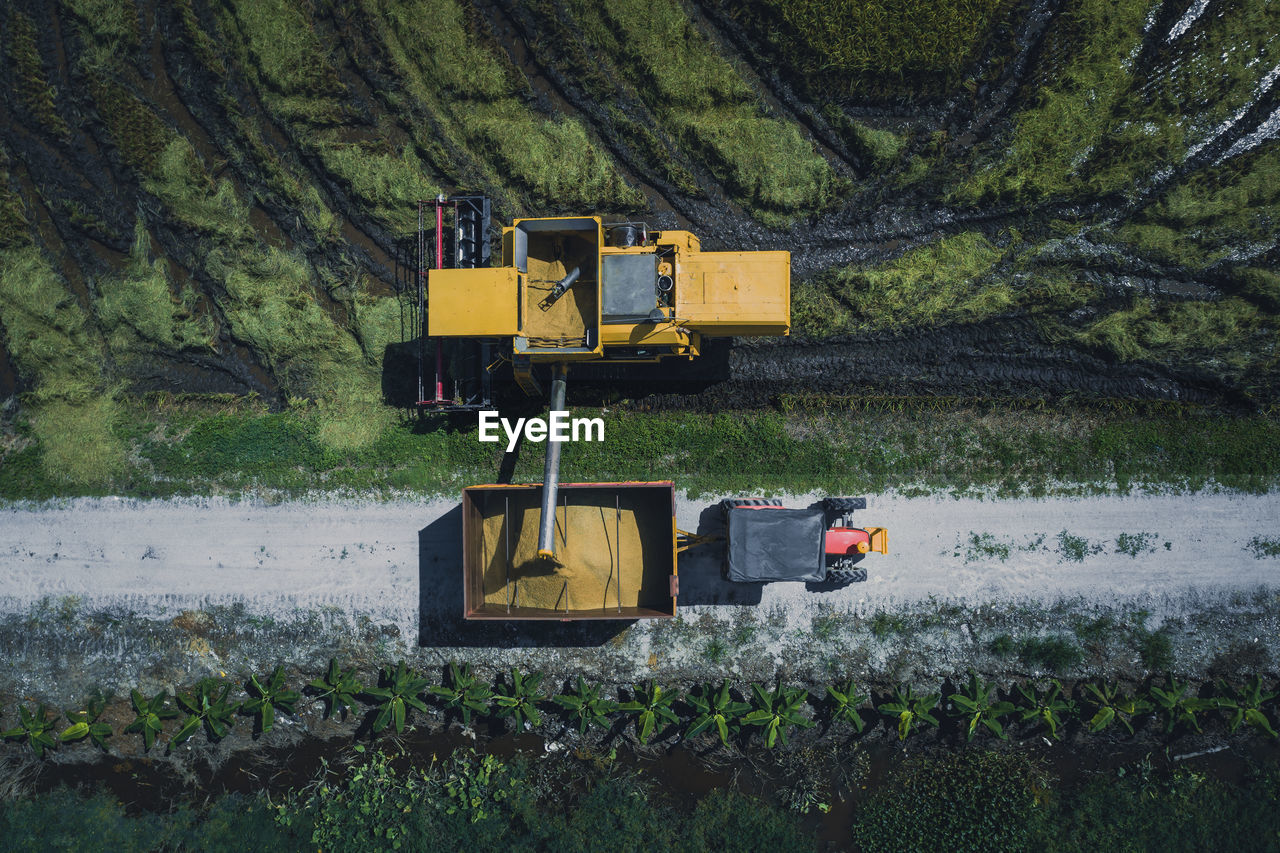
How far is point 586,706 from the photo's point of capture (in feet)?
38.2

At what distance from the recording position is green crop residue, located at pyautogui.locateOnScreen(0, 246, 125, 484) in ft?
39.8

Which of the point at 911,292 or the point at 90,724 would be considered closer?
the point at 90,724

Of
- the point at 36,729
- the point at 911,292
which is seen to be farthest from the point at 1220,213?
the point at 36,729

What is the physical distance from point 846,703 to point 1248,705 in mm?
6210

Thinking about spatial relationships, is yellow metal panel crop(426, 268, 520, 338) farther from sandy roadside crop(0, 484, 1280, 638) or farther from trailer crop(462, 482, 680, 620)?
sandy roadside crop(0, 484, 1280, 638)

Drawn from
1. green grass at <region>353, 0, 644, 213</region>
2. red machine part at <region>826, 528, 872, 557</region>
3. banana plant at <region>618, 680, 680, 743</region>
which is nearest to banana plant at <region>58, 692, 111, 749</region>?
banana plant at <region>618, 680, 680, 743</region>

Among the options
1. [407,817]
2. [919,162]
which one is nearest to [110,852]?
[407,817]

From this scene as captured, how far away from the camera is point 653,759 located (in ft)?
39.9

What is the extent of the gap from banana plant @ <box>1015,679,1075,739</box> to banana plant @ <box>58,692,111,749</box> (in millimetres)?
14449

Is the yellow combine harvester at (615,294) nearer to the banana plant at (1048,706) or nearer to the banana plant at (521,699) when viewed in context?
the banana plant at (521,699)

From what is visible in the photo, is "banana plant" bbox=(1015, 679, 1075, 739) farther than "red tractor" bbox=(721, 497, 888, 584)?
Yes

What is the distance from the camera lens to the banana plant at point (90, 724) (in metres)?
11.8

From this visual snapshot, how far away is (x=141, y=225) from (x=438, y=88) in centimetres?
542

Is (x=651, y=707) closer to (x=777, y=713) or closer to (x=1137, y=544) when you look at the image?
(x=777, y=713)
